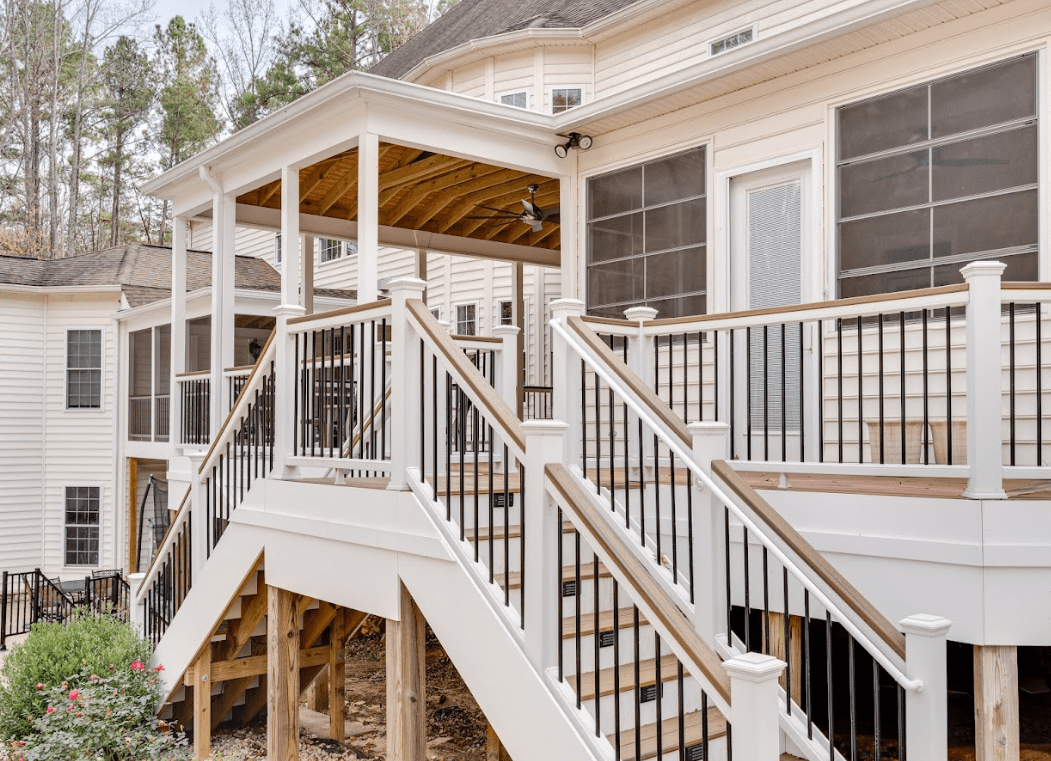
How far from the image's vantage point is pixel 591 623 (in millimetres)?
4594

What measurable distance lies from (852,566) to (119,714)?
17.8 ft

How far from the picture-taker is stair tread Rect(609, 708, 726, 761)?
388 cm

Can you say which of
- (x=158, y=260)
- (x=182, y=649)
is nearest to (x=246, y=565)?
(x=182, y=649)

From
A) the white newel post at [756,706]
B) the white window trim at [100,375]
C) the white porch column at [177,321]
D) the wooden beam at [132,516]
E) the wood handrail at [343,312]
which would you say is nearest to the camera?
the white newel post at [756,706]

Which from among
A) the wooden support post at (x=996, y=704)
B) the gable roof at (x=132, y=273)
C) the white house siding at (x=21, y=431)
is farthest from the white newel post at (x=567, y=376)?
the white house siding at (x=21, y=431)

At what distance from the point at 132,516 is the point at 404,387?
13961 mm

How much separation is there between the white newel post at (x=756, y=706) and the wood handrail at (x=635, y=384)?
133 centimetres

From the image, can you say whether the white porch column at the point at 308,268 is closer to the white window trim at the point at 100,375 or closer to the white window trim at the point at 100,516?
the white window trim at the point at 100,375

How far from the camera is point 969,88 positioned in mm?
5766

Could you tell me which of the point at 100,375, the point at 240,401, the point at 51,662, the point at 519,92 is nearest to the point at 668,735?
the point at 240,401

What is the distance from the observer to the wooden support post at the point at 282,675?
6105 mm

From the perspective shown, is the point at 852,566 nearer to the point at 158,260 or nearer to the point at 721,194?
the point at 721,194

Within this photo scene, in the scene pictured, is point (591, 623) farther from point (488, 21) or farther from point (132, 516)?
point (132, 516)

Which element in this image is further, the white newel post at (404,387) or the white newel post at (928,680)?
the white newel post at (404,387)
